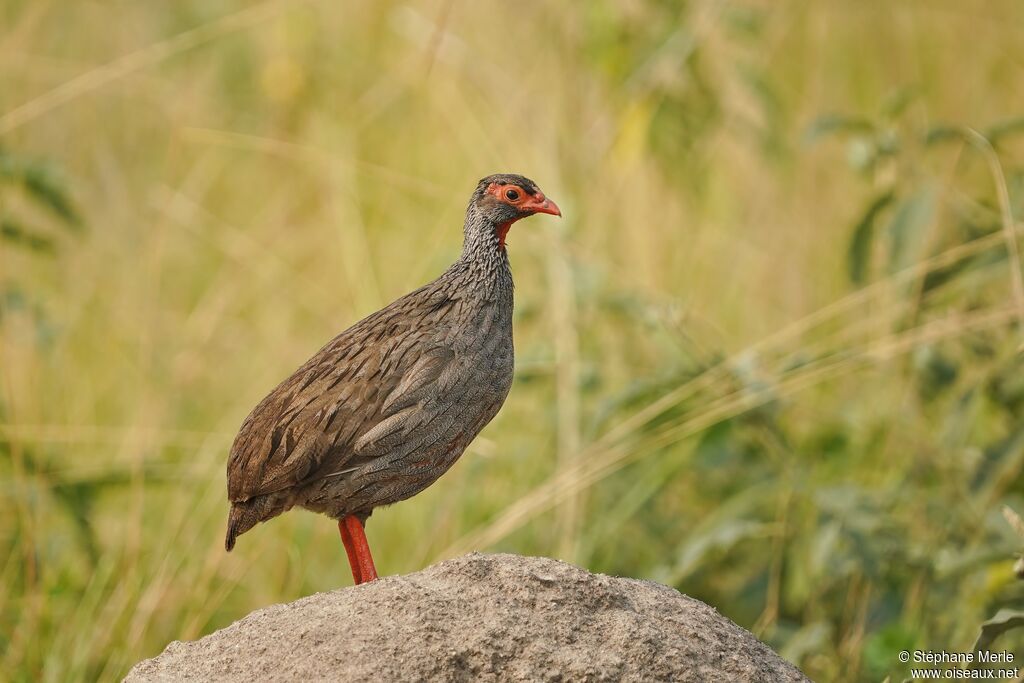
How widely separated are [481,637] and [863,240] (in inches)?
133

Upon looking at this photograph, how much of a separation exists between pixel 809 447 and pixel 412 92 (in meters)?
4.23

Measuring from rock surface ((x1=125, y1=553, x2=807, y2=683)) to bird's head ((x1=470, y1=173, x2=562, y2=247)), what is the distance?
1.33m

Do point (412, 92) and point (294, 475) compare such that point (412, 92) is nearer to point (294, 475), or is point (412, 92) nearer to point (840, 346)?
point (840, 346)

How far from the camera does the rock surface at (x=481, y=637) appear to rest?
3572mm

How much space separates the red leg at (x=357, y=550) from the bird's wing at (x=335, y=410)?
266 mm

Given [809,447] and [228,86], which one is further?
[228,86]

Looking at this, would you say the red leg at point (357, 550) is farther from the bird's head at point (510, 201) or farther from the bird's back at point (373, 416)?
the bird's head at point (510, 201)


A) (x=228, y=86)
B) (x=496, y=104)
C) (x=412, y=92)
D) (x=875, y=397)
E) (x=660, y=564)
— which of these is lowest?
(x=660, y=564)

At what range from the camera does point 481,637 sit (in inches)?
143

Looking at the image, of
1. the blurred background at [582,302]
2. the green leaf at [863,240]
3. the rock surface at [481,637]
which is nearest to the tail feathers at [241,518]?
the rock surface at [481,637]

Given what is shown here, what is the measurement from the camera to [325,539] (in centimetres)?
784

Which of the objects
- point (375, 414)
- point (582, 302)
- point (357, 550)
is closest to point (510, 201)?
point (375, 414)

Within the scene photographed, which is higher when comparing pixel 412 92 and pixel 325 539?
pixel 412 92

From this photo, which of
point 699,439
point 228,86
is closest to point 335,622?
point 699,439
